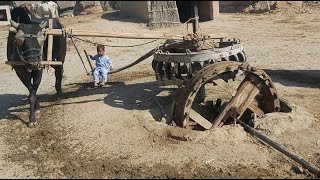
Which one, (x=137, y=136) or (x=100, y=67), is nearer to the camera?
(x=137, y=136)

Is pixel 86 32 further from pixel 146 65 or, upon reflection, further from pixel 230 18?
pixel 230 18

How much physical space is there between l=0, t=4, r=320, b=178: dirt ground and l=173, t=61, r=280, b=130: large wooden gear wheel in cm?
31

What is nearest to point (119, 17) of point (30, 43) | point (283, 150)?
point (30, 43)

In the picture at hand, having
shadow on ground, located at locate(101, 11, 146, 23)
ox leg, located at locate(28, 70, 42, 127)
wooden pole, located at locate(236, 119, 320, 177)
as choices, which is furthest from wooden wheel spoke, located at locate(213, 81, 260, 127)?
shadow on ground, located at locate(101, 11, 146, 23)

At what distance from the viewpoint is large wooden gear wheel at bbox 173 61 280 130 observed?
5.80 m

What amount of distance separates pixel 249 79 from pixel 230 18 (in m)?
11.9

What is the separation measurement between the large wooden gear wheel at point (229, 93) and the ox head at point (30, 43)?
2334 millimetres

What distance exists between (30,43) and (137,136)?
2260 millimetres

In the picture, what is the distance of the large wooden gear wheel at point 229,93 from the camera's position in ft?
19.0

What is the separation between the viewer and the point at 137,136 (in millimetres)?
5867

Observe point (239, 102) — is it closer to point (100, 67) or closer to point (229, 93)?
point (229, 93)

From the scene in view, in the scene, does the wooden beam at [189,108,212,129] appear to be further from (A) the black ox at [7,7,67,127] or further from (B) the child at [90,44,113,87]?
(B) the child at [90,44,113,87]

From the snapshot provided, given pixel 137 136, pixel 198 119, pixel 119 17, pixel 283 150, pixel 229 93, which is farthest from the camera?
pixel 119 17

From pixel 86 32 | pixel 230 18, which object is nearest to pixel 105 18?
pixel 230 18
